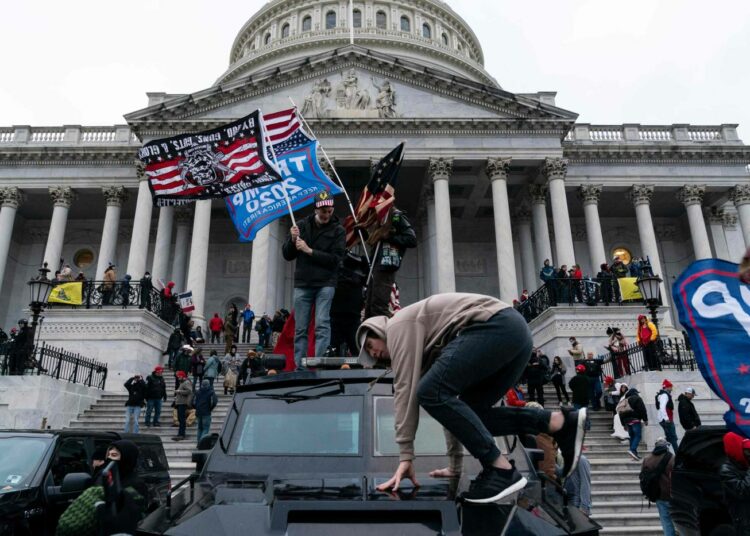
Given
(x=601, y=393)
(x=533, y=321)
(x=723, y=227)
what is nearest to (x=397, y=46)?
(x=723, y=227)

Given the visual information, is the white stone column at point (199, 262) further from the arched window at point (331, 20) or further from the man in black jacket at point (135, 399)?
the arched window at point (331, 20)

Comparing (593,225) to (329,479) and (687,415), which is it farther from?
(329,479)

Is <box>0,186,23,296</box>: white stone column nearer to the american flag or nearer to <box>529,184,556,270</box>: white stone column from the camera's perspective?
<box>529,184,556,270</box>: white stone column

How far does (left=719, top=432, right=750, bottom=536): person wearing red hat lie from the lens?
4285 millimetres

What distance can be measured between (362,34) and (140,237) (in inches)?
1232

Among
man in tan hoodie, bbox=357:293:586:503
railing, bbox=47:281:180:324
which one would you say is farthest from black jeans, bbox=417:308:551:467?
railing, bbox=47:281:180:324

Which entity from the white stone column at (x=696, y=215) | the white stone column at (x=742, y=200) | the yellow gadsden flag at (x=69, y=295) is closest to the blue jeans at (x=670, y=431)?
the yellow gadsden flag at (x=69, y=295)

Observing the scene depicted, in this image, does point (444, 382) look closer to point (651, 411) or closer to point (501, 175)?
point (651, 411)

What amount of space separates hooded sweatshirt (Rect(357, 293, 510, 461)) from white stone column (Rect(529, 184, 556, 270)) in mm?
29798

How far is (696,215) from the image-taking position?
34.0m

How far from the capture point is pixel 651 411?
15.1m

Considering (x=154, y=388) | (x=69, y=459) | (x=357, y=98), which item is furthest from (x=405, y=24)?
(x=69, y=459)

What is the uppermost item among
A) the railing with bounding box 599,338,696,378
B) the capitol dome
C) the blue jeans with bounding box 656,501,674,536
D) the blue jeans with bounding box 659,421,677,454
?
the capitol dome

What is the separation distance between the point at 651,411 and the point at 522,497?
1361 centimetres
